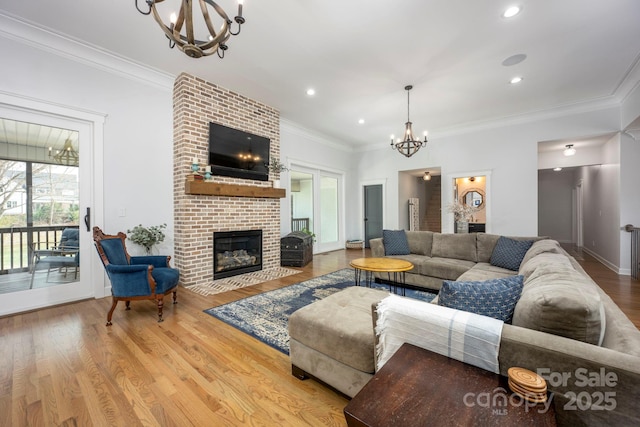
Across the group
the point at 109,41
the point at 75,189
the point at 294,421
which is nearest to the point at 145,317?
the point at 75,189

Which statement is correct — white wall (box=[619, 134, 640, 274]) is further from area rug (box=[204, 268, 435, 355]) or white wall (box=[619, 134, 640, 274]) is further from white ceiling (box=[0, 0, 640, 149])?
area rug (box=[204, 268, 435, 355])

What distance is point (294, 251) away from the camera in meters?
5.41

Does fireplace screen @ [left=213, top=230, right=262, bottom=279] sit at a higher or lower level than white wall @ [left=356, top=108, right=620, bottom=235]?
lower

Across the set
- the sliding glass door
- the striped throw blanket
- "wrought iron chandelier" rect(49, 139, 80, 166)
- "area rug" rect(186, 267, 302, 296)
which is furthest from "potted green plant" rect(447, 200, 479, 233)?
"wrought iron chandelier" rect(49, 139, 80, 166)

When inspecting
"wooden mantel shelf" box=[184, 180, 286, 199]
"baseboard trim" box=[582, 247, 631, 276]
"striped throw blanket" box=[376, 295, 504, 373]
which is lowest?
"baseboard trim" box=[582, 247, 631, 276]

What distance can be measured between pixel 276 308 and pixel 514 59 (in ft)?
14.8

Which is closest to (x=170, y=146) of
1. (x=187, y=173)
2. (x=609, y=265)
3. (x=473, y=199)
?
(x=187, y=173)

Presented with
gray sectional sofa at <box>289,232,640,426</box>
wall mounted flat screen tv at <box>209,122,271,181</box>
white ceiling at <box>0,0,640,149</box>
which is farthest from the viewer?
wall mounted flat screen tv at <box>209,122,271,181</box>

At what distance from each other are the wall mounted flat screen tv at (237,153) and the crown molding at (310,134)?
39.4 inches

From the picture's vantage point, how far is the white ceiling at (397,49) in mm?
2631

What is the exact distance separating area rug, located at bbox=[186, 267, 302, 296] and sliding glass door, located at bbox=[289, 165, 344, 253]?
Result: 1.70m

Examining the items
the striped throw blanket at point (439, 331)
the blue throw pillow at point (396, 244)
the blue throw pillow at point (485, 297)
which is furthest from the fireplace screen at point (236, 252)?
the blue throw pillow at point (485, 297)

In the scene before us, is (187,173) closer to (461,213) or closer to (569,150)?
(461,213)

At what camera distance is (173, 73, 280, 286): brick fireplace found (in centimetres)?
397
